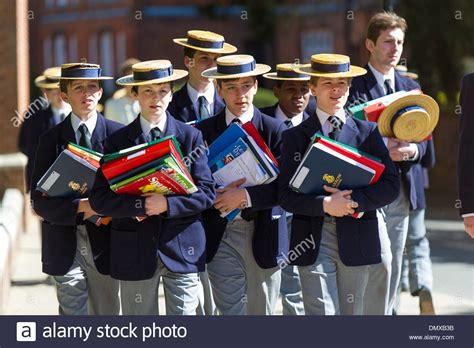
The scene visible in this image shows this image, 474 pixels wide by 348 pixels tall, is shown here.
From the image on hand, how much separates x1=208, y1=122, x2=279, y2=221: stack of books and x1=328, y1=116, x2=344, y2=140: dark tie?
1.36ft

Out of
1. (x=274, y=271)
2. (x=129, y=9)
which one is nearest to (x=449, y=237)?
(x=274, y=271)

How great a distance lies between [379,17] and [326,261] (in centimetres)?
226

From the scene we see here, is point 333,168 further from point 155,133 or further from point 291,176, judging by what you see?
point 155,133

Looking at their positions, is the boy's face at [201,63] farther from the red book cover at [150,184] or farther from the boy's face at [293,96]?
the red book cover at [150,184]

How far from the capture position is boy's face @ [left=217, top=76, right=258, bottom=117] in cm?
694

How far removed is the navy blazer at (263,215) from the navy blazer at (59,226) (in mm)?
624

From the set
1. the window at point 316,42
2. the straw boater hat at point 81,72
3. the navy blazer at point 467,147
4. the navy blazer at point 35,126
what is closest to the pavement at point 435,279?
the navy blazer at point 35,126

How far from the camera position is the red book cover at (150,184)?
632cm

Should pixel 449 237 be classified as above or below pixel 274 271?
below

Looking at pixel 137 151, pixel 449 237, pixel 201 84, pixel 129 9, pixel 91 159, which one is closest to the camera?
pixel 137 151

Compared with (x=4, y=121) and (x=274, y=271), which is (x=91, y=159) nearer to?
(x=274, y=271)

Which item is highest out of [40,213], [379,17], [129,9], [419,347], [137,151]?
[379,17]

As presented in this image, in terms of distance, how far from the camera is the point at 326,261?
21.8 ft

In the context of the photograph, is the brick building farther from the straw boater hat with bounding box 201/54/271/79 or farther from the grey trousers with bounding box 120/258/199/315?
the grey trousers with bounding box 120/258/199/315
